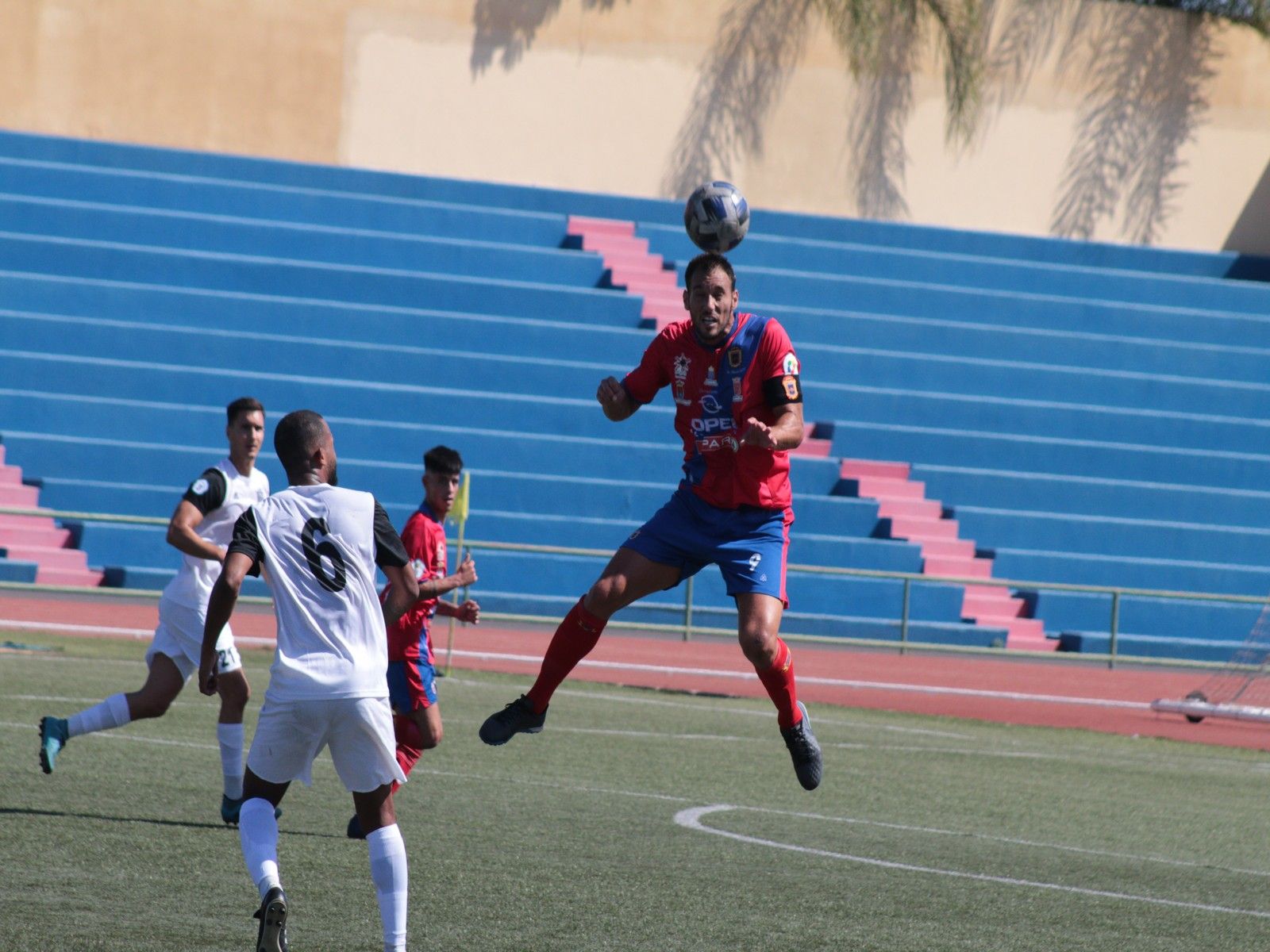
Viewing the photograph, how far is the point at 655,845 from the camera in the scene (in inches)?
347

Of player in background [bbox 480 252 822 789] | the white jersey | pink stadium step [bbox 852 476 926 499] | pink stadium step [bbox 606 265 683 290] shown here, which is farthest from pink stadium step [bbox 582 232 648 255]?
player in background [bbox 480 252 822 789]

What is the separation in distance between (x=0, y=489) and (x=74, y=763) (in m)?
11.2

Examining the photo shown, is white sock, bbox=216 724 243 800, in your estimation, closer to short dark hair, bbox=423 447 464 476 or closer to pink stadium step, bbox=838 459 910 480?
short dark hair, bbox=423 447 464 476

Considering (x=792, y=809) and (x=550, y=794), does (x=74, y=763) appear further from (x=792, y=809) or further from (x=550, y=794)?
(x=792, y=809)

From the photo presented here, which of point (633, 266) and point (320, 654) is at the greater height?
point (633, 266)

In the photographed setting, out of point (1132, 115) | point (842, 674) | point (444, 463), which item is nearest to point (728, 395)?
point (444, 463)

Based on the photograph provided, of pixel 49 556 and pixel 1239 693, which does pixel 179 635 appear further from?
pixel 1239 693

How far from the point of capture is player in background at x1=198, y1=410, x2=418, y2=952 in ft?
19.3

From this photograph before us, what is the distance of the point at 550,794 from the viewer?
33.7 feet

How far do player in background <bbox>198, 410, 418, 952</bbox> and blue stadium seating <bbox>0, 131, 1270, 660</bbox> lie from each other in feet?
46.7

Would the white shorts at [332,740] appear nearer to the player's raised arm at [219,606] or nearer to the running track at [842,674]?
the player's raised arm at [219,606]

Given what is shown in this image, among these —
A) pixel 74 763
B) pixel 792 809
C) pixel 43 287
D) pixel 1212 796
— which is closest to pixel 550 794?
pixel 792 809

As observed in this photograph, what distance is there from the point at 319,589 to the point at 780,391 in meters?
2.18

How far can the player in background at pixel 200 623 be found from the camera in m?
8.90
